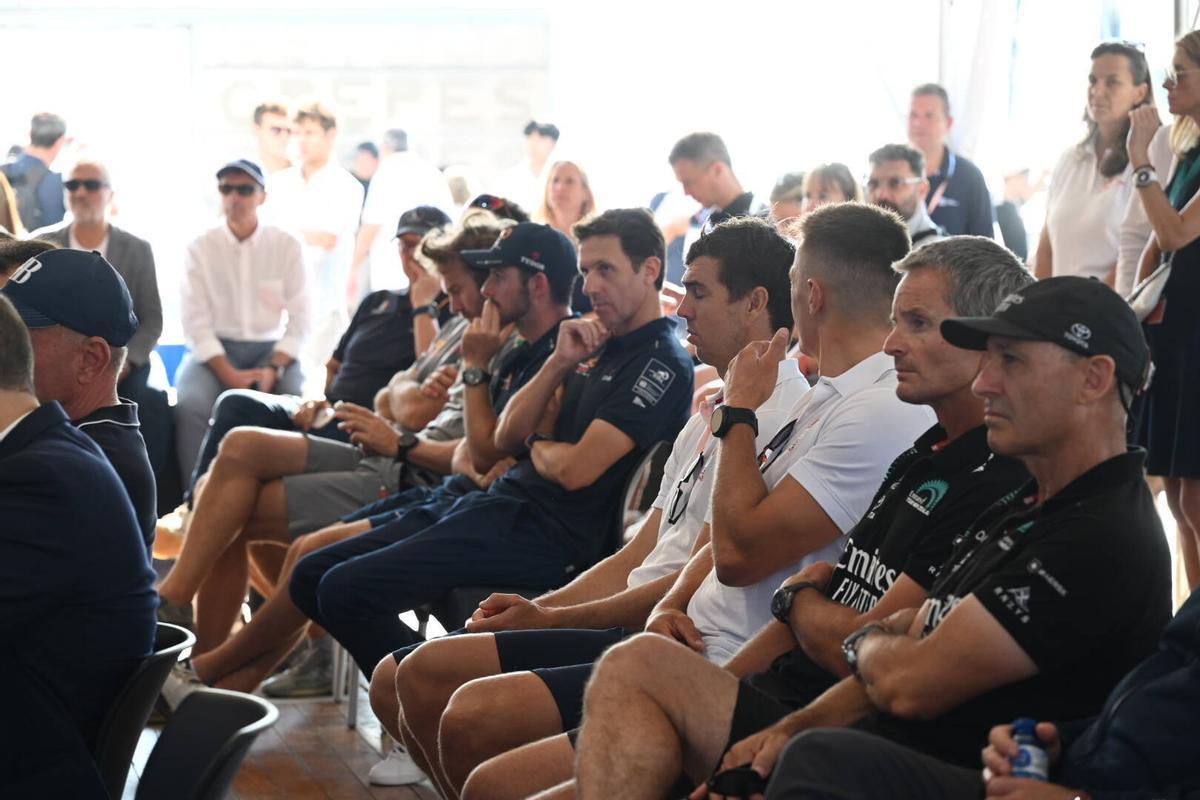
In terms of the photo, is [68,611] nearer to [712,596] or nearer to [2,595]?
[2,595]

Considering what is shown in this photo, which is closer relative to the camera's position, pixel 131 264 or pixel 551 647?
pixel 551 647

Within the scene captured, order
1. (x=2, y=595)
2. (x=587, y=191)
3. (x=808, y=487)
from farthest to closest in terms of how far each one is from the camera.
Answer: (x=587, y=191) < (x=808, y=487) < (x=2, y=595)

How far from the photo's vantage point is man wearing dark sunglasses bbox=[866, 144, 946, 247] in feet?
17.3

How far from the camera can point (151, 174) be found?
10.8 metres

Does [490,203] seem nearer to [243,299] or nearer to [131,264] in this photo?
[131,264]

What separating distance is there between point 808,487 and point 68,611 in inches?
46.5

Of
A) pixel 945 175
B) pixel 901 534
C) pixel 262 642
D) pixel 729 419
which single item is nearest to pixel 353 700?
pixel 262 642

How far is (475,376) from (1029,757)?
104 inches

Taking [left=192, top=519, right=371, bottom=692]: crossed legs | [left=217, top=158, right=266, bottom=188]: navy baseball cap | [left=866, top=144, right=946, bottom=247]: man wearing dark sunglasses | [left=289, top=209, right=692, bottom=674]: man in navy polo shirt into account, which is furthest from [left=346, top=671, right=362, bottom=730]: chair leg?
[left=217, top=158, right=266, bottom=188]: navy baseball cap

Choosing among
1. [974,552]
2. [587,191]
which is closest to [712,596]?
[974,552]

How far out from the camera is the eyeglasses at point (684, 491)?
9.93ft

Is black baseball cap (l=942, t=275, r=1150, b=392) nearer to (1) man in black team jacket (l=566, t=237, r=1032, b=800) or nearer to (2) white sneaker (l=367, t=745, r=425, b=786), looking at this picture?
(1) man in black team jacket (l=566, t=237, r=1032, b=800)

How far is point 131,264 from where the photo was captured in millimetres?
6113

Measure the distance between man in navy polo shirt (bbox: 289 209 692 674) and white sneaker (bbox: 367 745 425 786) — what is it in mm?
238
